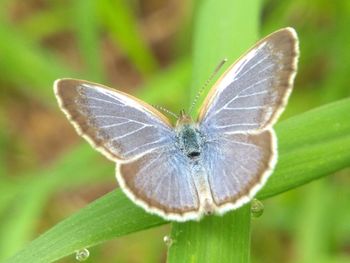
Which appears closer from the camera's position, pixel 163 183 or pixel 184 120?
pixel 163 183

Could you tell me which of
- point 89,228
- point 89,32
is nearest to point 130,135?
point 89,228

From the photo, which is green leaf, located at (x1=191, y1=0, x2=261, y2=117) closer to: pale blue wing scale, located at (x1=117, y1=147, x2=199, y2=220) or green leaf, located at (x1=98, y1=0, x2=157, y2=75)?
pale blue wing scale, located at (x1=117, y1=147, x2=199, y2=220)

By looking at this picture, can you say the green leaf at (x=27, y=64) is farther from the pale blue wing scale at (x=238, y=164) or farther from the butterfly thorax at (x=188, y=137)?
the pale blue wing scale at (x=238, y=164)

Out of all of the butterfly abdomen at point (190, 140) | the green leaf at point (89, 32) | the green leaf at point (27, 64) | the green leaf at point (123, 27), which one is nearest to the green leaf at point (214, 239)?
the butterfly abdomen at point (190, 140)

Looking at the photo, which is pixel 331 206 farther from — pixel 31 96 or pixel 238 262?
pixel 31 96

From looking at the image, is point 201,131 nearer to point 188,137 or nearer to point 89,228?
point 188,137

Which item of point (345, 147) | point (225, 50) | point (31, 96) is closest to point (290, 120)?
point (345, 147)
